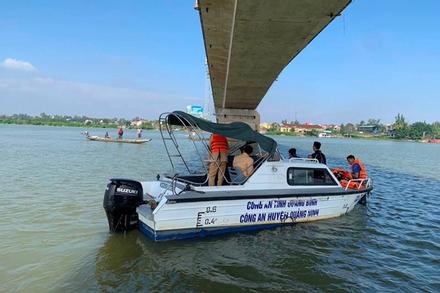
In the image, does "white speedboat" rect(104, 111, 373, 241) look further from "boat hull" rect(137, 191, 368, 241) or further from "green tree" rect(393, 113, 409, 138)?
"green tree" rect(393, 113, 409, 138)

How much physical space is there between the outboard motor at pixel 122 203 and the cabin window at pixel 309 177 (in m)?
3.99

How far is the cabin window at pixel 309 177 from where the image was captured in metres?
10.4

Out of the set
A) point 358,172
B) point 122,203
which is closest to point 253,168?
point 122,203

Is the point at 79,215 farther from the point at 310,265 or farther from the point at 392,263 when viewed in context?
the point at 392,263

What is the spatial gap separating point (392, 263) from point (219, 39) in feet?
30.7

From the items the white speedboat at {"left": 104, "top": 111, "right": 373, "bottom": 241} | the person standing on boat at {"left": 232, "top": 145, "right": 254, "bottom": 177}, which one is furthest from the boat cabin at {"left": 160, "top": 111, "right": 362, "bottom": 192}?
the person standing on boat at {"left": 232, "top": 145, "right": 254, "bottom": 177}

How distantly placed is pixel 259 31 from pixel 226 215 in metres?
5.78

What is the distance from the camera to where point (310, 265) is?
7.96 meters

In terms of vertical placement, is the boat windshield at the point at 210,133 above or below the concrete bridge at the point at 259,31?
below

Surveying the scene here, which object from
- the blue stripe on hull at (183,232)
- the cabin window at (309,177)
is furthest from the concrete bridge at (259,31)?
the blue stripe on hull at (183,232)

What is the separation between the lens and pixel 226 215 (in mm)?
9094

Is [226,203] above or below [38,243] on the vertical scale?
above

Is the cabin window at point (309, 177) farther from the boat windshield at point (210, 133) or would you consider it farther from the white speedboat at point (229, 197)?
the boat windshield at point (210, 133)

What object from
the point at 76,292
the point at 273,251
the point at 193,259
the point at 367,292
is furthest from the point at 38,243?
the point at 367,292
